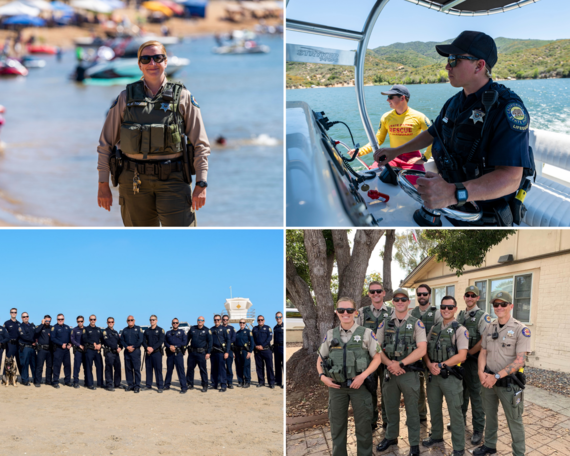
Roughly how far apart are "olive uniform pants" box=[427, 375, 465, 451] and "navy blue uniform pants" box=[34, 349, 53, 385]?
17.7 feet

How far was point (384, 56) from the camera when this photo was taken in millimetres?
3549

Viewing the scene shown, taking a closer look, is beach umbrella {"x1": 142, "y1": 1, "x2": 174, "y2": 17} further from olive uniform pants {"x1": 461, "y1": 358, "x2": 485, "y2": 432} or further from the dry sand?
olive uniform pants {"x1": 461, "y1": 358, "x2": 485, "y2": 432}

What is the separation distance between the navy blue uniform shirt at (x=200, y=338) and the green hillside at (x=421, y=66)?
13.7 ft

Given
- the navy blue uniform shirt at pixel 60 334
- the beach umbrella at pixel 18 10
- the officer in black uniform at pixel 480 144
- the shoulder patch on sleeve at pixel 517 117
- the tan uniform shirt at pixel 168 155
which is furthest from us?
the beach umbrella at pixel 18 10

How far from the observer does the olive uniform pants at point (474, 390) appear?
3.75 meters

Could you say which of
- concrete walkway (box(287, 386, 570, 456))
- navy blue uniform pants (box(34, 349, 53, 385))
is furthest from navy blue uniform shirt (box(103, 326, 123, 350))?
concrete walkway (box(287, 386, 570, 456))

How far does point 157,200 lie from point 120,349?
4.24 metres

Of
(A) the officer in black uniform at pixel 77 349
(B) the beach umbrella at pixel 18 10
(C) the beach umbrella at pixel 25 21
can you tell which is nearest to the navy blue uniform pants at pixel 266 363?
(A) the officer in black uniform at pixel 77 349

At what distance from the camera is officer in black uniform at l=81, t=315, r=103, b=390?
6.34m

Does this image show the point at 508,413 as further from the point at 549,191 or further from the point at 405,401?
the point at 549,191

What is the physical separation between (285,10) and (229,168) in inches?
488

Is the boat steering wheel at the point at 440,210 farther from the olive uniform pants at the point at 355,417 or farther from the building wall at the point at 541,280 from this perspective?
the building wall at the point at 541,280

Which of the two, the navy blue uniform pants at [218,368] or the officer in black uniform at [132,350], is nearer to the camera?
the officer in black uniform at [132,350]

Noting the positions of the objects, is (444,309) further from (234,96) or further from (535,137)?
(234,96)
